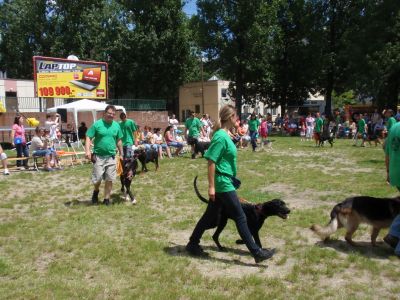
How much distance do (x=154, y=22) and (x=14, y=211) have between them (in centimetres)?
3694

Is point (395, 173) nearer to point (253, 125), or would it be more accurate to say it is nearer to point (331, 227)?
point (331, 227)

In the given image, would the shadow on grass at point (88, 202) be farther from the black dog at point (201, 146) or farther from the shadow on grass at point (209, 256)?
the black dog at point (201, 146)

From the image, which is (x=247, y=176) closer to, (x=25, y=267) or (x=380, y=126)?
(x=25, y=267)

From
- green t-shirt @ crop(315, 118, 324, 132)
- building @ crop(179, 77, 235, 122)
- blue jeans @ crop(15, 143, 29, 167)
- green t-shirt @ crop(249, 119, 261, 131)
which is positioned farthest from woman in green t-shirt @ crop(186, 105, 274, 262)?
building @ crop(179, 77, 235, 122)

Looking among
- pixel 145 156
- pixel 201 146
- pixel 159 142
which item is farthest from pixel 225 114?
pixel 159 142

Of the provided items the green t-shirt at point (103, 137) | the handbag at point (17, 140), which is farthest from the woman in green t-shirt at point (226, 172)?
the handbag at point (17, 140)

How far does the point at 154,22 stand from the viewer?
42.5 m

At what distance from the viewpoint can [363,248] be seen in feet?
18.4

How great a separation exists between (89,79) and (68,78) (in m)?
1.17

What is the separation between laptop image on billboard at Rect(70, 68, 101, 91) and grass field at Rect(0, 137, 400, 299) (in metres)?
13.1

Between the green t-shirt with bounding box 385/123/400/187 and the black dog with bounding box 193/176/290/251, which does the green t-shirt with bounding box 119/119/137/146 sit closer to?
the black dog with bounding box 193/176/290/251

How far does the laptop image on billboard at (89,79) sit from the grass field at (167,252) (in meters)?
13.1

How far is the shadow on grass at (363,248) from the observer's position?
213 inches

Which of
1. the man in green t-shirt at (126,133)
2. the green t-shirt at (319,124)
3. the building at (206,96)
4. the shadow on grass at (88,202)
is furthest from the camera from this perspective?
the building at (206,96)
